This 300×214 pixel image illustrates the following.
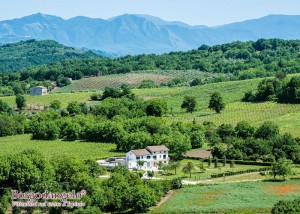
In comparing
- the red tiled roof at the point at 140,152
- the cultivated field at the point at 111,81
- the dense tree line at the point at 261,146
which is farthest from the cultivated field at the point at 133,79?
the red tiled roof at the point at 140,152

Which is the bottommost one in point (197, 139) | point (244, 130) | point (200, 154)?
point (200, 154)

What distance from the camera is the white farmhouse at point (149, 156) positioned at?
233 feet

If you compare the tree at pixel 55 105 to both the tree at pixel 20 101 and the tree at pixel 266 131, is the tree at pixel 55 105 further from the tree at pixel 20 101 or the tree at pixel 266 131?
the tree at pixel 266 131

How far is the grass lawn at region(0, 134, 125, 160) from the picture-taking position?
77062 mm

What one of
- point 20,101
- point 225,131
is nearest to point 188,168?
point 225,131

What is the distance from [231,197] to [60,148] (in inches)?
1390

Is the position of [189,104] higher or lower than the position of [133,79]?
lower

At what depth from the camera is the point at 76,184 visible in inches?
2114

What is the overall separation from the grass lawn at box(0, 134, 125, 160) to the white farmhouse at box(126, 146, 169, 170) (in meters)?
4.89

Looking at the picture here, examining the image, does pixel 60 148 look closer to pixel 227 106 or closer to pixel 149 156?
pixel 149 156

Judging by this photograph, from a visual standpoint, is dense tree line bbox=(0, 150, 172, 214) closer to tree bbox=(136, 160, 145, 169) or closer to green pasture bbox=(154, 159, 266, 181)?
green pasture bbox=(154, 159, 266, 181)

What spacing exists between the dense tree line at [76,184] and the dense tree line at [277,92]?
200 feet

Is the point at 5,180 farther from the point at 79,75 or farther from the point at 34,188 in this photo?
the point at 79,75

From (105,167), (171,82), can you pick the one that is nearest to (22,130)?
(105,167)
